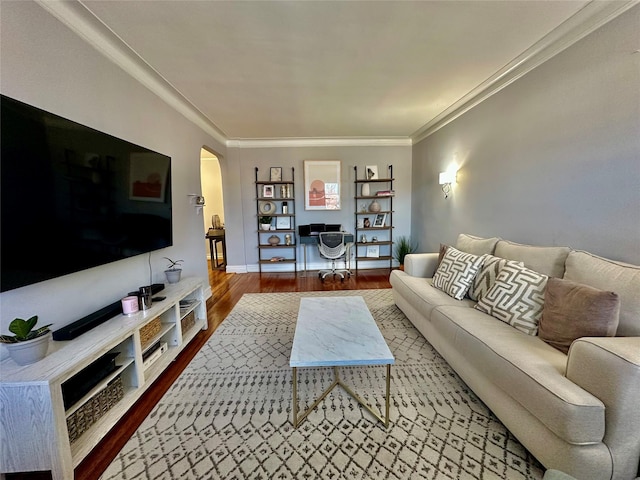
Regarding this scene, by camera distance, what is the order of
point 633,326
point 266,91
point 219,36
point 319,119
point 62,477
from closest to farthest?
point 62,477, point 633,326, point 219,36, point 266,91, point 319,119

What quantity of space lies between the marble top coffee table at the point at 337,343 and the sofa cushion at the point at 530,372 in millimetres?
561

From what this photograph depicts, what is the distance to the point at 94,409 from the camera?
1390 mm

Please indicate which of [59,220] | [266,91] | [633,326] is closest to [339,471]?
[633,326]

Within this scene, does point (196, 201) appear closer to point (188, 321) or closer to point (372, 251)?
point (188, 321)

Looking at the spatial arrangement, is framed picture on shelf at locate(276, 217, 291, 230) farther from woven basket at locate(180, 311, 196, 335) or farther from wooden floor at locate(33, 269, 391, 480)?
woven basket at locate(180, 311, 196, 335)

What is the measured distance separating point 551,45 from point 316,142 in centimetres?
343

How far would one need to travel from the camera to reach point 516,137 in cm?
246

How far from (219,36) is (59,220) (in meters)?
1.63

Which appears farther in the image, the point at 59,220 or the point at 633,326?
the point at 59,220

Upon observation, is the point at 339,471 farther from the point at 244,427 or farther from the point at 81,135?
the point at 81,135

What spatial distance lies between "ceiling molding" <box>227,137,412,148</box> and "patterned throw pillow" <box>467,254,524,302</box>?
3399 mm

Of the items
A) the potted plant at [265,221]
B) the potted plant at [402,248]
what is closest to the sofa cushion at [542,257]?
the potted plant at [402,248]

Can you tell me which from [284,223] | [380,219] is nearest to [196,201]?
[284,223]

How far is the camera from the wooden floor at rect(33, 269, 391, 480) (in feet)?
4.28
